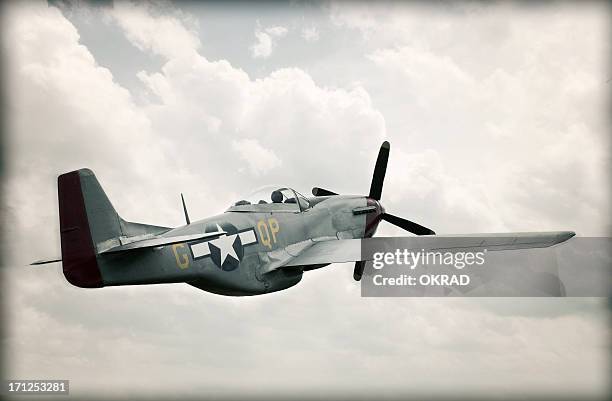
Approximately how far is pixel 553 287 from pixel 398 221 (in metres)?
5.33

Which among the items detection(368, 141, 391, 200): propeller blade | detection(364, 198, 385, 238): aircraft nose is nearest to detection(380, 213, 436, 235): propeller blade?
detection(364, 198, 385, 238): aircraft nose

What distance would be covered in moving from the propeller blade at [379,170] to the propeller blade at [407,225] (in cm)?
63

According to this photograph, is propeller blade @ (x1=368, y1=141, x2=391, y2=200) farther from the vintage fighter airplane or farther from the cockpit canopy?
the cockpit canopy

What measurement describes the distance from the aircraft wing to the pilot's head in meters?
1.23

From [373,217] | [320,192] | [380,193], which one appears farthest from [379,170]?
[320,192]

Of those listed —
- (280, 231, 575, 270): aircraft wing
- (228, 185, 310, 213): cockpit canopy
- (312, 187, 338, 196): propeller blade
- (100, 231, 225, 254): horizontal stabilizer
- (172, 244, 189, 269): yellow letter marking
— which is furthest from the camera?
(312, 187, 338, 196): propeller blade

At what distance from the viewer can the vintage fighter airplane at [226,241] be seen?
982 cm

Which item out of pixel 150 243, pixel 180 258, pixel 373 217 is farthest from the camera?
pixel 373 217

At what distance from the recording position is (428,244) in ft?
41.3

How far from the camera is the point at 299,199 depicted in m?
13.9

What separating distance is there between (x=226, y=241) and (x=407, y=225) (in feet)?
20.9

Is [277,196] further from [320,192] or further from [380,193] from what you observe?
[320,192]

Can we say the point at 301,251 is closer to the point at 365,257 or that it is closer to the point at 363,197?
the point at 365,257

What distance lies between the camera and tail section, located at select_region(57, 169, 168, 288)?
9.71 meters
